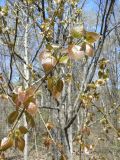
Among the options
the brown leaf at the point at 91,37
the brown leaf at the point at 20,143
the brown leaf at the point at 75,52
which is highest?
the brown leaf at the point at 91,37

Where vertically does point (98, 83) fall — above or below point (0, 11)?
below

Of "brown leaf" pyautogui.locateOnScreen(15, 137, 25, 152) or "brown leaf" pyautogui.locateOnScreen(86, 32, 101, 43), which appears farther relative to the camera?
"brown leaf" pyautogui.locateOnScreen(15, 137, 25, 152)

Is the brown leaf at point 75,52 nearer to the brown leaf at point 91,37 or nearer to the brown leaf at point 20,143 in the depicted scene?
the brown leaf at point 91,37

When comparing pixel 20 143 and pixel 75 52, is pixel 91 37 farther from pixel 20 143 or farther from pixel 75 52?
pixel 20 143

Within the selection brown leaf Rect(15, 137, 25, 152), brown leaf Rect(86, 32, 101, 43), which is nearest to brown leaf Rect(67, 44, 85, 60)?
brown leaf Rect(86, 32, 101, 43)

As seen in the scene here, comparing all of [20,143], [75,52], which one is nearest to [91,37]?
[75,52]

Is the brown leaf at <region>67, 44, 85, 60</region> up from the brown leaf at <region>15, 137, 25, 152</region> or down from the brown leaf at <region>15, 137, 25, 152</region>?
up

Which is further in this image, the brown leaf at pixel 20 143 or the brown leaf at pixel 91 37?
the brown leaf at pixel 20 143

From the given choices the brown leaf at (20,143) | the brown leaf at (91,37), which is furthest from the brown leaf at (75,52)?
the brown leaf at (20,143)

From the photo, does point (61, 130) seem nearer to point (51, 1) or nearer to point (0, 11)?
point (0, 11)

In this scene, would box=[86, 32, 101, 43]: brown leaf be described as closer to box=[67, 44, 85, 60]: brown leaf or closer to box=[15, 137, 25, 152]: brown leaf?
box=[67, 44, 85, 60]: brown leaf

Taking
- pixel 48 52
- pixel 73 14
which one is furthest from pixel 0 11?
pixel 48 52

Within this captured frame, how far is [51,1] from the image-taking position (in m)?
3.10

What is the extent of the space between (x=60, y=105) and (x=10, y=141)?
1677mm
